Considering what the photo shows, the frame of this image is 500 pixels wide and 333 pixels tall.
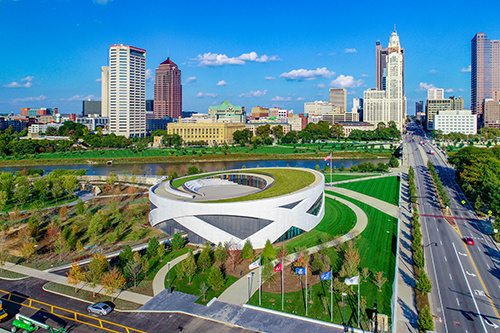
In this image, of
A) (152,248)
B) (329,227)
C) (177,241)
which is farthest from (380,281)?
(152,248)

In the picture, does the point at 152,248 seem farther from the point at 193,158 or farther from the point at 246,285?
the point at 193,158

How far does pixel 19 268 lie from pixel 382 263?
33.7 m

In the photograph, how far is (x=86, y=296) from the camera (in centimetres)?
2770

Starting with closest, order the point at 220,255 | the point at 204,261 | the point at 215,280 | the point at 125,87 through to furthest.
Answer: the point at 215,280 < the point at 204,261 < the point at 220,255 < the point at 125,87

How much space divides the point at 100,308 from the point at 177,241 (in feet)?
36.1

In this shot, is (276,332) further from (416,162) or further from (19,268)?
(416,162)

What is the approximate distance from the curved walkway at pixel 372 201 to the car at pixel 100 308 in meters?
38.1

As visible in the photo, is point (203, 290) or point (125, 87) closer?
point (203, 290)

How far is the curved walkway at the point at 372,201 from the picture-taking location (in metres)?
51.2

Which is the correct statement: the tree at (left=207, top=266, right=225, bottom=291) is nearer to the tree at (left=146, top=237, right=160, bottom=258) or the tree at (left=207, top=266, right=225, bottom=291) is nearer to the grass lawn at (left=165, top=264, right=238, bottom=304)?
the grass lawn at (left=165, top=264, right=238, bottom=304)

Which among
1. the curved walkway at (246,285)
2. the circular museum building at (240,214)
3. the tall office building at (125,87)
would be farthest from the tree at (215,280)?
the tall office building at (125,87)

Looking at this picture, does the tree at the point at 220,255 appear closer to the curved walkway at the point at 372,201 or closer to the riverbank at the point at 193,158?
the curved walkway at the point at 372,201

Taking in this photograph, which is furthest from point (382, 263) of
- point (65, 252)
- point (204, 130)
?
point (204, 130)

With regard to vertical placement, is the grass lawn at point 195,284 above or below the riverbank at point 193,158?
below
